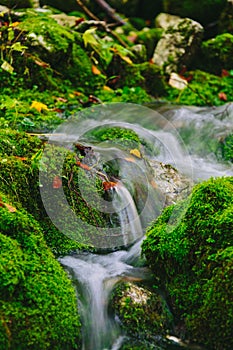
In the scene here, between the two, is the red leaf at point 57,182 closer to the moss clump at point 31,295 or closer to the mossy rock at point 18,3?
the moss clump at point 31,295

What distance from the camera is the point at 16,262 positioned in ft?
9.55

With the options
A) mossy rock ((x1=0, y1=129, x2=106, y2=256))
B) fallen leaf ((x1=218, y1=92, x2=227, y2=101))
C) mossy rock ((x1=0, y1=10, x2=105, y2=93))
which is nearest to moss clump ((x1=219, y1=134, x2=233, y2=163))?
fallen leaf ((x1=218, y1=92, x2=227, y2=101))

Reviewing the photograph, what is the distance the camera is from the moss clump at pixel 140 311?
10.2 feet

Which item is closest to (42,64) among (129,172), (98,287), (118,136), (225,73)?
(118,136)

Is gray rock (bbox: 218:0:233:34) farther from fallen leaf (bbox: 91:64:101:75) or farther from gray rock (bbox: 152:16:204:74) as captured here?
fallen leaf (bbox: 91:64:101:75)

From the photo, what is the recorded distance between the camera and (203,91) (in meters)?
7.61

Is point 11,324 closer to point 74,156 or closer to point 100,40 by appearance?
point 74,156

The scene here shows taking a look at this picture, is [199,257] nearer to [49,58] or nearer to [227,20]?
[49,58]

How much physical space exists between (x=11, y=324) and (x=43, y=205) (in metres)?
1.23

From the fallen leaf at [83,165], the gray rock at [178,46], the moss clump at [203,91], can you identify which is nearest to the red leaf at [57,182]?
the fallen leaf at [83,165]

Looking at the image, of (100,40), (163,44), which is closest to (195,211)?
(100,40)

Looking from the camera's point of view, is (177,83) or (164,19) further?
(164,19)

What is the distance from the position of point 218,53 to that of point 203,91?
1.04m

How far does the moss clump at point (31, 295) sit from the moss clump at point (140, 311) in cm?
Answer: 32
